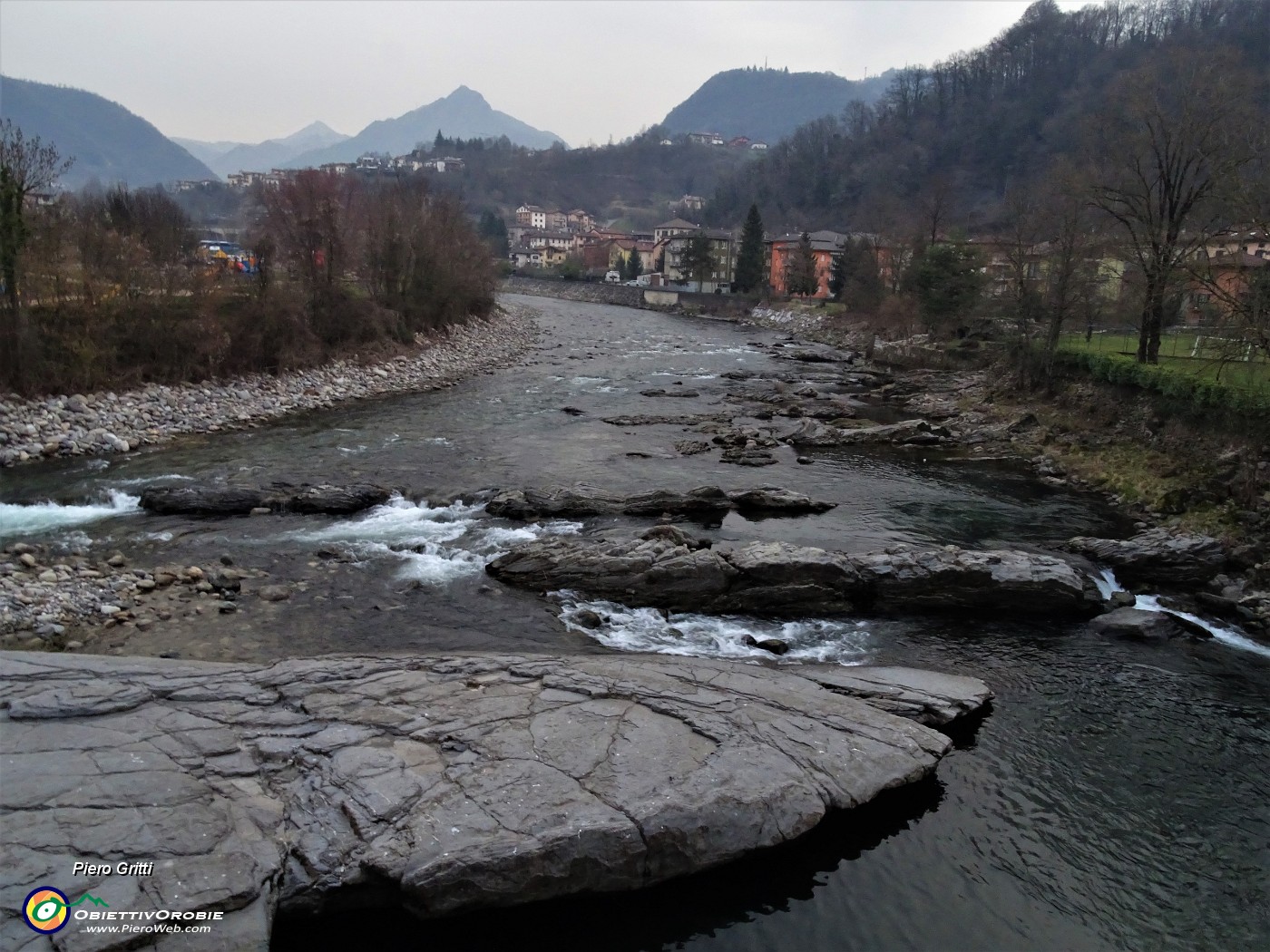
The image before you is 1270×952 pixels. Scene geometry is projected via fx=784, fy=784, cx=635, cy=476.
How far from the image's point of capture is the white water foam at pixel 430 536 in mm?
15861

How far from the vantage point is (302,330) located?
115ft

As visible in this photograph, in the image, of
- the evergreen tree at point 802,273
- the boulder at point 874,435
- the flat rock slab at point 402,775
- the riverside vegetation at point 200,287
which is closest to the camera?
the flat rock slab at point 402,775

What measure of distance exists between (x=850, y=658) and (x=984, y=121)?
430 feet

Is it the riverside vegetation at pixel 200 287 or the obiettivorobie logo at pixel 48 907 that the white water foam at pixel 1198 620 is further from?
the riverside vegetation at pixel 200 287

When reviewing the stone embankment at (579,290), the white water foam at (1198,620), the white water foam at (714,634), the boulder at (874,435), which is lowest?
the white water foam at (714,634)

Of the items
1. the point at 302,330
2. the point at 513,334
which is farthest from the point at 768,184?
the point at 302,330

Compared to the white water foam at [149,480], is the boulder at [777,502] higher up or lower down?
higher up

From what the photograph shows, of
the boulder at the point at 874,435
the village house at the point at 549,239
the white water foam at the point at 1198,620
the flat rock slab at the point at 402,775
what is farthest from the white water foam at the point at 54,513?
the village house at the point at 549,239

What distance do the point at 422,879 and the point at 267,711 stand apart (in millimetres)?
3136

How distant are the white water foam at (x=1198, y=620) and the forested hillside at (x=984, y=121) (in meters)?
83.6

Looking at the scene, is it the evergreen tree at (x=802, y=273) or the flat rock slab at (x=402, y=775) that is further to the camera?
the evergreen tree at (x=802, y=273)

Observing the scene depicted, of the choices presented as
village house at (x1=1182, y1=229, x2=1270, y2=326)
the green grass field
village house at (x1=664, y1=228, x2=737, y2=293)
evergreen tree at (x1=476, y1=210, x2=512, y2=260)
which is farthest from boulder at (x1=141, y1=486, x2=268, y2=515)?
evergreen tree at (x1=476, y1=210, x2=512, y2=260)

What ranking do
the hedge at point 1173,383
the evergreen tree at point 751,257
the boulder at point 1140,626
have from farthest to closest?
the evergreen tree at point 751,257
the hedge at point 1173,383
the boulder at point 1140,626

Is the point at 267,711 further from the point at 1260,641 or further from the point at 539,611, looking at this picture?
the point at 1260,641
